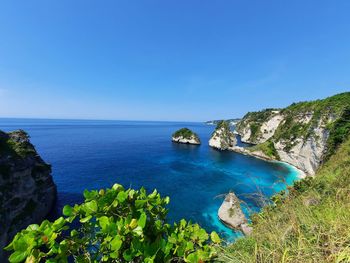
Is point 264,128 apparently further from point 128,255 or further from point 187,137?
point 128,255

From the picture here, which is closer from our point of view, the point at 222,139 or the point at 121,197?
the point at 121,197

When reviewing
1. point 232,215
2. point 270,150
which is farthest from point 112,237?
point 270,150

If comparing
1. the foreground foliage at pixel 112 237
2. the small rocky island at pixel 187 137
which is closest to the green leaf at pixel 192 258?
the foreground foliage at pixel 112 237

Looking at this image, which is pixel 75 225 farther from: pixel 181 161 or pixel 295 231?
pixel 181 161

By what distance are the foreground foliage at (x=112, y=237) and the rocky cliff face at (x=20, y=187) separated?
20190 millimetres

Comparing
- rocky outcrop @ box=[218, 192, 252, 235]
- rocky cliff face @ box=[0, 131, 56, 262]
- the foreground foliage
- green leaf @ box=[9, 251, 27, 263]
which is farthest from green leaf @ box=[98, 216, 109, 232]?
rocky outcrop @ box=[218, 192, 252, 235]

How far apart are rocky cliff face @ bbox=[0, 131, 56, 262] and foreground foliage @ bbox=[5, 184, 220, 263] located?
20.2 meters

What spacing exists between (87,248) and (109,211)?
26.6 inches

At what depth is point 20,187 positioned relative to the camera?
18750 mm

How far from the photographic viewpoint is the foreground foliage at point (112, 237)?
2.00 meters

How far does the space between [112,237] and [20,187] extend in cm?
2345

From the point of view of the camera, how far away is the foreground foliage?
78.7 inches

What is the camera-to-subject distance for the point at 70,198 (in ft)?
90.2

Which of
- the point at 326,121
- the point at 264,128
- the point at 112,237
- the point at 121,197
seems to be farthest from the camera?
the point at 264,128
